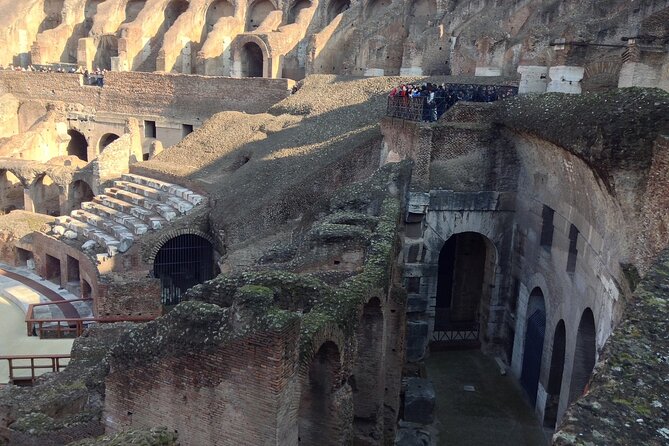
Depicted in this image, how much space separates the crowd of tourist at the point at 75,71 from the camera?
2798 centimetres

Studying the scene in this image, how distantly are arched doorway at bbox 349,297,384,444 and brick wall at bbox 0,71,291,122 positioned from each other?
56.5 feet

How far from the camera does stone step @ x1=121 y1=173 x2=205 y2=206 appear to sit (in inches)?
675

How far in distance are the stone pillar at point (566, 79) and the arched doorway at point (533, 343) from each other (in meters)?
5.60

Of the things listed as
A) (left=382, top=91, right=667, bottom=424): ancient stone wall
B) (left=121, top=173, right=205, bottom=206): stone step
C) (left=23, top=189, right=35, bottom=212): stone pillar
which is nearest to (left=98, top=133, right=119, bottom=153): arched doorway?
(left=23, top=189, right=35, bottom=212): stone pillar

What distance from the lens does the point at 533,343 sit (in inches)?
442

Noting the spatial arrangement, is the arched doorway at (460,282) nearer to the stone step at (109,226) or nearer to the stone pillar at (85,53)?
the stone step at (109,226)

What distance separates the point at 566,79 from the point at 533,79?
111 cm

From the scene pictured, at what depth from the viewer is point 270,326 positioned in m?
4.93

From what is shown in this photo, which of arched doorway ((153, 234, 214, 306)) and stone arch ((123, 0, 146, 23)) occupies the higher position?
stone arch ((123, 0, 146, 23))

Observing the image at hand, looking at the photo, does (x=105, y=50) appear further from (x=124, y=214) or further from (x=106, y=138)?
(x=124, y=214)

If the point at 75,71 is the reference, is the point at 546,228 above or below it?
below

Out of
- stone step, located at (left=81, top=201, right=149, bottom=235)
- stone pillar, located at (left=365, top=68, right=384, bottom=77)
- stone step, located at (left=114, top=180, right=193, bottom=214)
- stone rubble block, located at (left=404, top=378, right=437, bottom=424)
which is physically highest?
stone pillar, located at (left=365, top=68, right=384, bottom=77)

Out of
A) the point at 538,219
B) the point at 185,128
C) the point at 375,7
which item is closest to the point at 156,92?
the point at 185,128

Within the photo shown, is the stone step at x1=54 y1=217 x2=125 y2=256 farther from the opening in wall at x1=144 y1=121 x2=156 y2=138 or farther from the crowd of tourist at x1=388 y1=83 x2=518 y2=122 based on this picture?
the opening in wall at x1=144 y1=121 x2=156 y2=138
